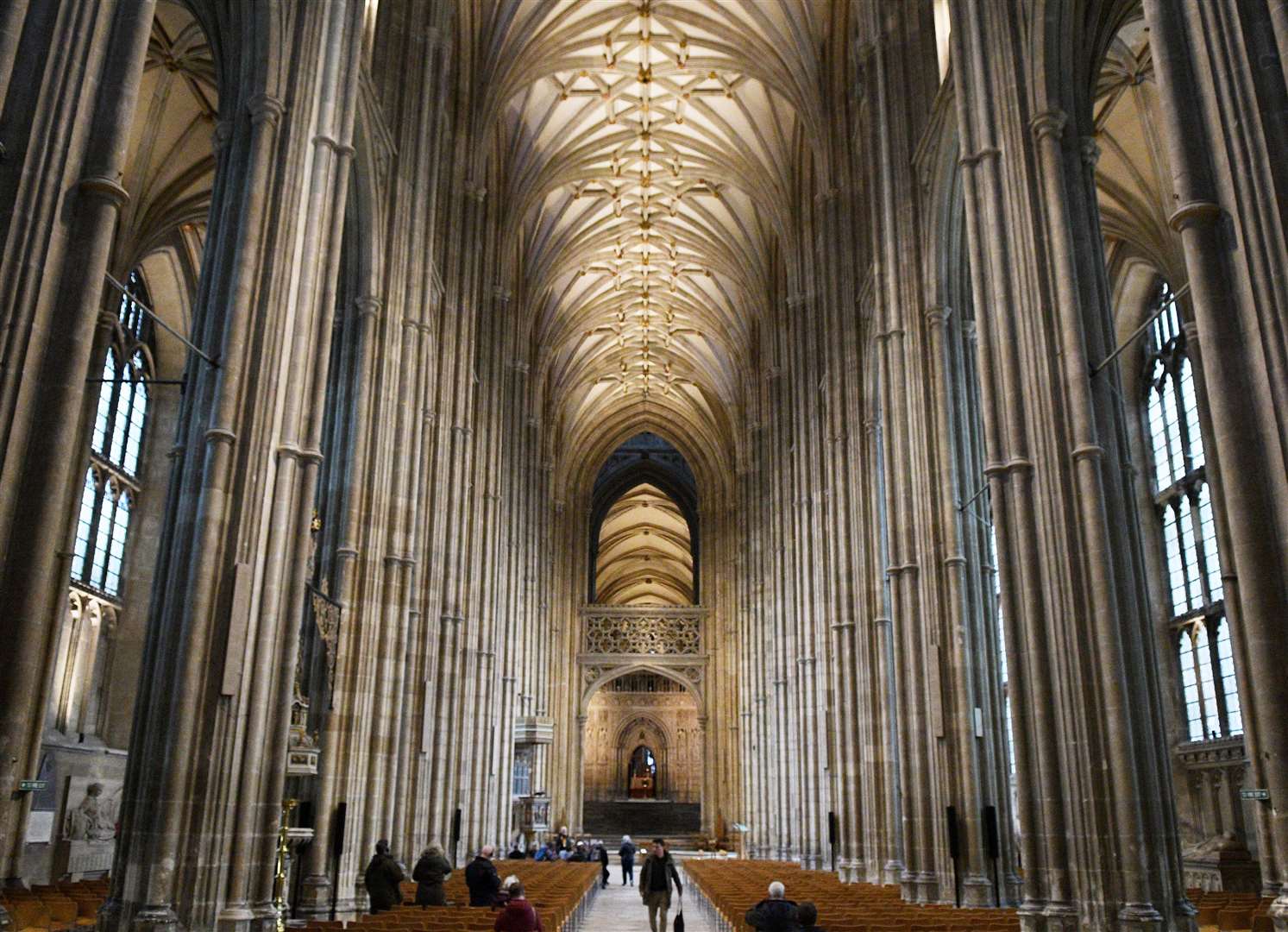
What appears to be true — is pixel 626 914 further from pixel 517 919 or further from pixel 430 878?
pixel 517 919

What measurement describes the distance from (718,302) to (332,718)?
30.9m

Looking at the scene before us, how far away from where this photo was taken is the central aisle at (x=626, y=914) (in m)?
18.1

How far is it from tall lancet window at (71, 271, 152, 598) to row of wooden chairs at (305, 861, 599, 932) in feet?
33.3

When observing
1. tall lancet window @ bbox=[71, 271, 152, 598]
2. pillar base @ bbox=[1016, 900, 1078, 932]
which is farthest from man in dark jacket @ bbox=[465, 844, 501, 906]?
tall lancet window @ bbox=[71, 271, 152, 598]

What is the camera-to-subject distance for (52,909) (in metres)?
11.3

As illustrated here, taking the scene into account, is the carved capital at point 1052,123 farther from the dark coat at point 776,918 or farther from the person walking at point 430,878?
the person walking at point 430,878

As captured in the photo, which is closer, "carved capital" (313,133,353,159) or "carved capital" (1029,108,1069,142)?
"carved capital" (1029,108,1069,142)

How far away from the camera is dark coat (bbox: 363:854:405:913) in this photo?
42.2 ft

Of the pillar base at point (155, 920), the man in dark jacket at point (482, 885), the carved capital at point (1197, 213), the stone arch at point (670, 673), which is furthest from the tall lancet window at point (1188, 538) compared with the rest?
the stone arch at point (670, 673)

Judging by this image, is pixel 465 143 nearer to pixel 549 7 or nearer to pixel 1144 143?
pixel 549 7

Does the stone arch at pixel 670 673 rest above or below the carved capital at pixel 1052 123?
below

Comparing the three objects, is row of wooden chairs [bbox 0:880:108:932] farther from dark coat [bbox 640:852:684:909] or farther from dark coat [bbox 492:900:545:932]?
dark coat [bbox 640:852:684:909]

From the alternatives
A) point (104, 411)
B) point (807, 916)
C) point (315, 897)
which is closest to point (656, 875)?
point (315, 897)

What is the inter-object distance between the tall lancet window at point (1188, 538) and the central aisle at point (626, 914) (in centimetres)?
1114
